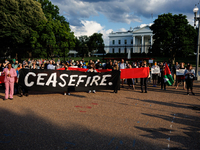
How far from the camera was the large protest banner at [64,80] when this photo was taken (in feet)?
32.6

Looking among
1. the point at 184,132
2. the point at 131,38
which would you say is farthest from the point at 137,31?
the point at 184,132

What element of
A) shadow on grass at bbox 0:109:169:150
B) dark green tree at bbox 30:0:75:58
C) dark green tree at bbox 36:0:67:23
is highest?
dark green tree at bbox 36:0:67:23

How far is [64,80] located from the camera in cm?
1030

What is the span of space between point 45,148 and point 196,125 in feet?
15.4

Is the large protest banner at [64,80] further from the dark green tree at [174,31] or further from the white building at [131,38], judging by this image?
the white building at [131,38]

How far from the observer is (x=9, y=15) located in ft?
111

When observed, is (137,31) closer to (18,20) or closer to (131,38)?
(131,38)

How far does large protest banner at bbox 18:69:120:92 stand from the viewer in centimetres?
995

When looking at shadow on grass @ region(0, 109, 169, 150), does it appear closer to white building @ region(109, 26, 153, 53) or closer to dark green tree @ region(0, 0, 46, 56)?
dark green tree @ region(0, 0, 46, 56)

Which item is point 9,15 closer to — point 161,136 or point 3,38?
point 3,38

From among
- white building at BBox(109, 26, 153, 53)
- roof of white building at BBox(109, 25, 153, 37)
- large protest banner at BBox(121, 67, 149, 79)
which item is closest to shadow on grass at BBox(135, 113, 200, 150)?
large protest banner at BBox(121, 67, 149, 79)

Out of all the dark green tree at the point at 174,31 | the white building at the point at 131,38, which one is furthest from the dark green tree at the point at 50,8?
the white building at the point at 131,38

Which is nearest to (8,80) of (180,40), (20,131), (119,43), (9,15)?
(20,131)

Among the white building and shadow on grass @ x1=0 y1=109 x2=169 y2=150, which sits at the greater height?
the white building
